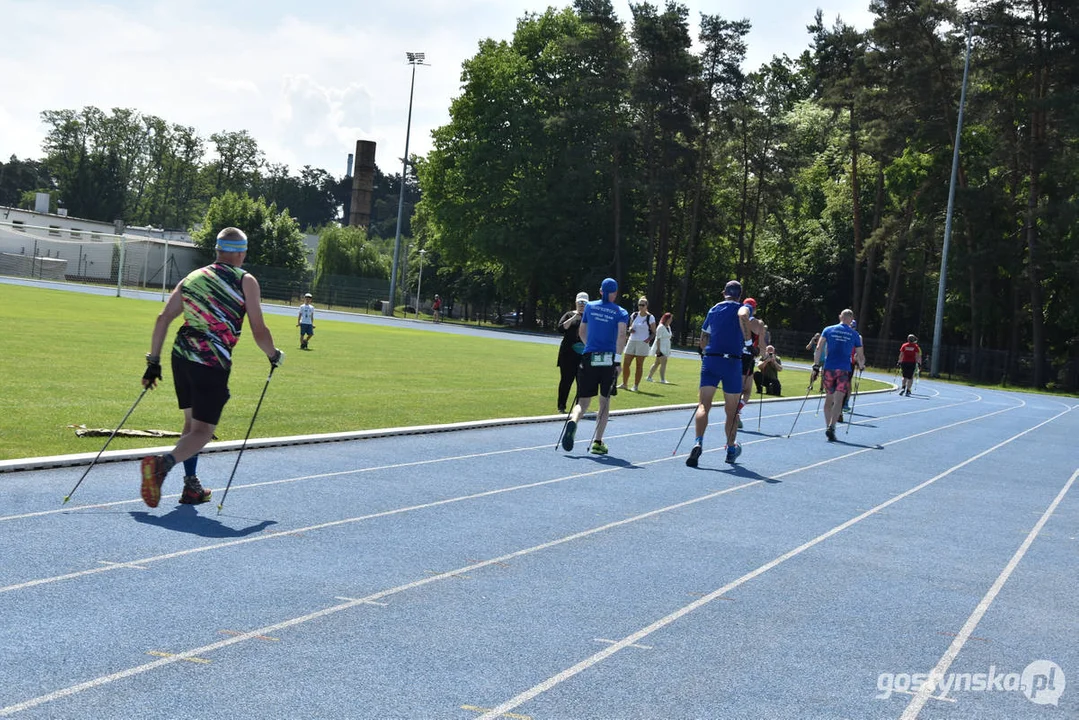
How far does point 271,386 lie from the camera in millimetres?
18781

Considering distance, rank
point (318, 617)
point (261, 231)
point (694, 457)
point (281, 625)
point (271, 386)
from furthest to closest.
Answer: point (261, 231) < point (271, 386) < point (694, 457) < point (318, 617) < point (281, 625)

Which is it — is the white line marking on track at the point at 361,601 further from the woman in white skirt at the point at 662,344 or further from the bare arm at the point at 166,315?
the woman in white skirt at the point at 662,344

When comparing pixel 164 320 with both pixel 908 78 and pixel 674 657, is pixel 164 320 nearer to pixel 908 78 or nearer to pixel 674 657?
pixel 674 657

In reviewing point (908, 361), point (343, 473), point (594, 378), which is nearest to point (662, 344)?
point (908, 361)

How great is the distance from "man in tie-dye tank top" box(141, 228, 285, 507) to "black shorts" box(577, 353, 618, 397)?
619cm

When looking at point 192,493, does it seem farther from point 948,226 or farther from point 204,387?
point 948,226

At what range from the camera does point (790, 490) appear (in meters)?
12.1

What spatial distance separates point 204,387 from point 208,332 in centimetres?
39

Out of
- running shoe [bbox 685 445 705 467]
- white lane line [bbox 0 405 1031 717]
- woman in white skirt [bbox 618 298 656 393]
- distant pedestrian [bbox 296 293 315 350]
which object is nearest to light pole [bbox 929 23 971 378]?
woman in white skirt [bbox 618 298 656 393]

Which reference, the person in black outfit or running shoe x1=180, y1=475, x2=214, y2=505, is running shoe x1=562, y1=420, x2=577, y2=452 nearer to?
the person in black outfit

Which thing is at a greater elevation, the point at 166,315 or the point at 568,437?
the point at 166,315

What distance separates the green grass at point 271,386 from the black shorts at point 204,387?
260 cm

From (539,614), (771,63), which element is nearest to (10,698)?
(539,614)

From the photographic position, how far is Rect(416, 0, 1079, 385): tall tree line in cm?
5116
